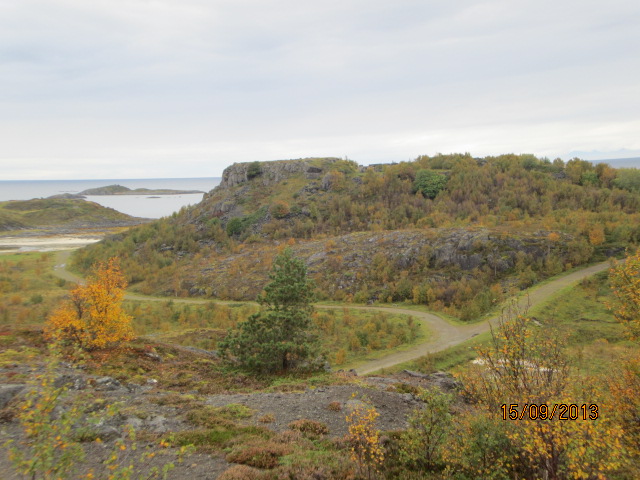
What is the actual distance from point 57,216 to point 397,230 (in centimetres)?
14446

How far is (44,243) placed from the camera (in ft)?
325

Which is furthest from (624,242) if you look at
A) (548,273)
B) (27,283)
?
(27,283)

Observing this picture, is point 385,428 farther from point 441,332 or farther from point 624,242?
point 624,242

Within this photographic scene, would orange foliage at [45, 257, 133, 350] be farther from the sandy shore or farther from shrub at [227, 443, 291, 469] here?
the sandy shore

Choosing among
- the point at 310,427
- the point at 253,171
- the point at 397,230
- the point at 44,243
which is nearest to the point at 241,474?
the point at 310,427

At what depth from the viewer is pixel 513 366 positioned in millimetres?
9031

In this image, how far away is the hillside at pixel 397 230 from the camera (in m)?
44.0

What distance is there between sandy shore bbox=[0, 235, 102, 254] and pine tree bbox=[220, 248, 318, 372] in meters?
86.7

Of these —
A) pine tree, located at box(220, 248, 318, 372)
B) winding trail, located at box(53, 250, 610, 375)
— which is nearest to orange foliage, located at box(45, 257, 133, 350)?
pine tree, located at box(220, 248, 318, 372)

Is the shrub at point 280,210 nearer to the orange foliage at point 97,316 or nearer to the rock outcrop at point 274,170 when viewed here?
the rock outcrop at point 274,170

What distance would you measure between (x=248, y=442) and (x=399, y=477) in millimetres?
4937

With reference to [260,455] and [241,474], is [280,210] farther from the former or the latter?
[241,474]

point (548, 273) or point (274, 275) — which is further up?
point (274, 275)

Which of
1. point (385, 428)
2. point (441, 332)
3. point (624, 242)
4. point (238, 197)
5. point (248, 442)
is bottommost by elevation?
point (441, 332)
